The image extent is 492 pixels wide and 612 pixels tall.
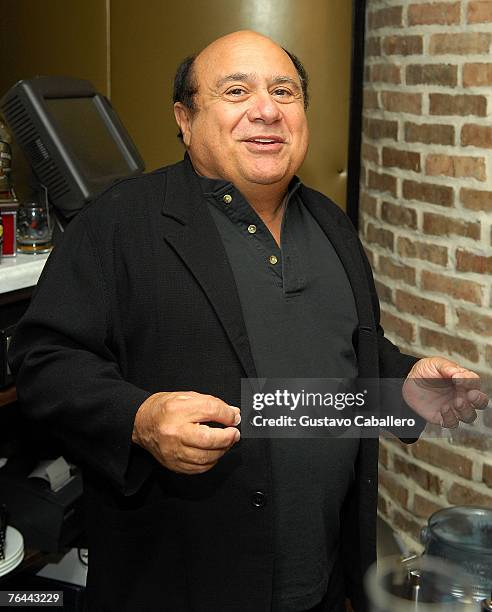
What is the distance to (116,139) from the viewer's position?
7.22 feet

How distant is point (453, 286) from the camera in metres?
2.04

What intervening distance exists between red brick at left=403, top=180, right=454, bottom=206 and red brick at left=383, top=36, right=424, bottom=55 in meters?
0.30

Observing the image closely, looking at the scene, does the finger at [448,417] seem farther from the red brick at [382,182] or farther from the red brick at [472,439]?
the red brick at [382,182]

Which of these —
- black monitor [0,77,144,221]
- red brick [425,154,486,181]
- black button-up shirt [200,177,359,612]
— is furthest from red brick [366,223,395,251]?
black button-up shirt [200,177,359,612]

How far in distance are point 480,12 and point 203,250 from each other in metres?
0.92

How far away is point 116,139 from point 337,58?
2.29 feet

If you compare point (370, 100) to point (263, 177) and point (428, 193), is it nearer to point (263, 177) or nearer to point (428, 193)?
point (428, 193)

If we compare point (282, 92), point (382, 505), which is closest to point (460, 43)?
point (282, 92)

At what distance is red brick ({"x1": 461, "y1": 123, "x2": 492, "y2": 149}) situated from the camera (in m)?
1.92

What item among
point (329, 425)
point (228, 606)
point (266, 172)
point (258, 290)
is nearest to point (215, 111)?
point (266, 172)

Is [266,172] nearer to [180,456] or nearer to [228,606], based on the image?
[180,456]

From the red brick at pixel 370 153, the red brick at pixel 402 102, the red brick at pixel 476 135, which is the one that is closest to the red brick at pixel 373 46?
the red brick at pixel 402 102

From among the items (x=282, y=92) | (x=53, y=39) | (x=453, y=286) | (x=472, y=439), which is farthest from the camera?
(x=53, y=39)

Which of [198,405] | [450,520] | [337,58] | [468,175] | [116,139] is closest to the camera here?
[198,405]
